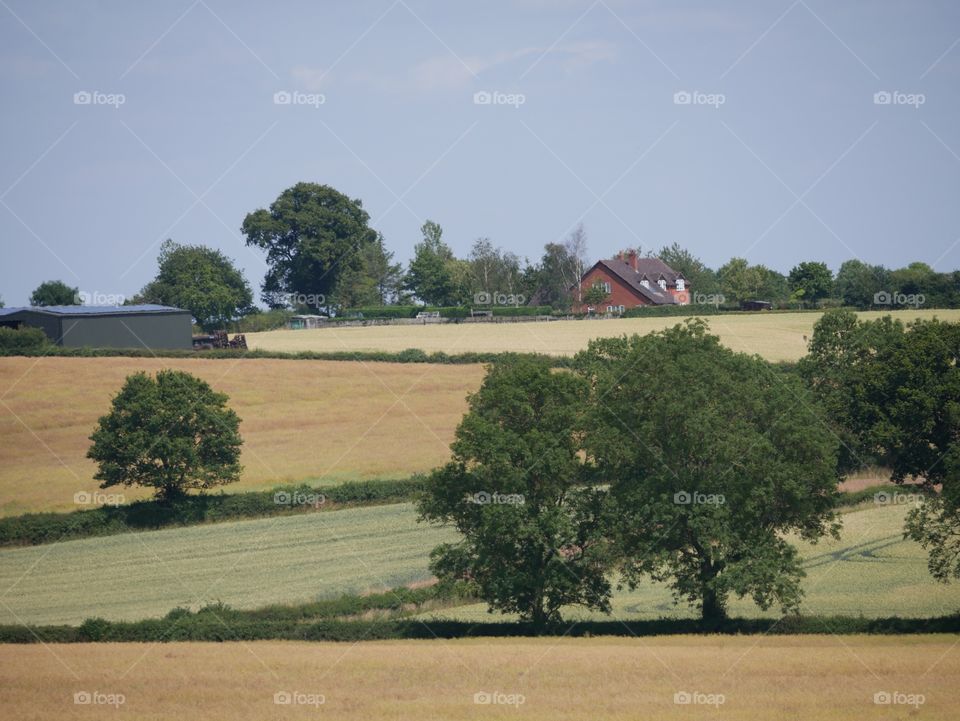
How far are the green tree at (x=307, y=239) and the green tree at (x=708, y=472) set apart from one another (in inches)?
4741

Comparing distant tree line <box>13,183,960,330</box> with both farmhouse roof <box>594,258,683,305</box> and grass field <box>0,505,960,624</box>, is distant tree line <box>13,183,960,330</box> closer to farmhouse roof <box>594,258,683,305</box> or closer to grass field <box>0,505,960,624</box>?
farmhouse roof <box>594,258,683,305</box>

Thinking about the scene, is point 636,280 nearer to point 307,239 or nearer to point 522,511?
point 307,239

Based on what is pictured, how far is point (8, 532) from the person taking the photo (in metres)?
55.7

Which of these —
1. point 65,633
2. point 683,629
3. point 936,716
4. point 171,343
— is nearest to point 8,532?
point 65,633

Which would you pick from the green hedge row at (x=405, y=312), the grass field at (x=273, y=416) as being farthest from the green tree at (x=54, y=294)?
the grass field at (x=273, y=416)

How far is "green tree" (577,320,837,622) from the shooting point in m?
40.1

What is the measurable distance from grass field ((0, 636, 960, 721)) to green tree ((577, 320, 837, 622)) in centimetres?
467

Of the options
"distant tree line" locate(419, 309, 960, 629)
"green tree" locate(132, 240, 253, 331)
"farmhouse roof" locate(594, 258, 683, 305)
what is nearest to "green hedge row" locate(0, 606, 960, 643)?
"distant tree line" locate(419, 309, 960, 629)

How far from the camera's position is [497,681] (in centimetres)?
2942

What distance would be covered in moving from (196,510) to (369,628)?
24.1 m

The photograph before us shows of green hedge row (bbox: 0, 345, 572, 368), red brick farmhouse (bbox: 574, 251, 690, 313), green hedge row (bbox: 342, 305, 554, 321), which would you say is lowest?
green hedge row (bbox: 0, 345, 572, 368)

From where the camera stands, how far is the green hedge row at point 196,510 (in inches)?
2224

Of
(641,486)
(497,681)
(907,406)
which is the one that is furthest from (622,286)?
(497,681)

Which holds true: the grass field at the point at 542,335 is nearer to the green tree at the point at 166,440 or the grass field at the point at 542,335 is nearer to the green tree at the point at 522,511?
the green tree at the point at 166,440
